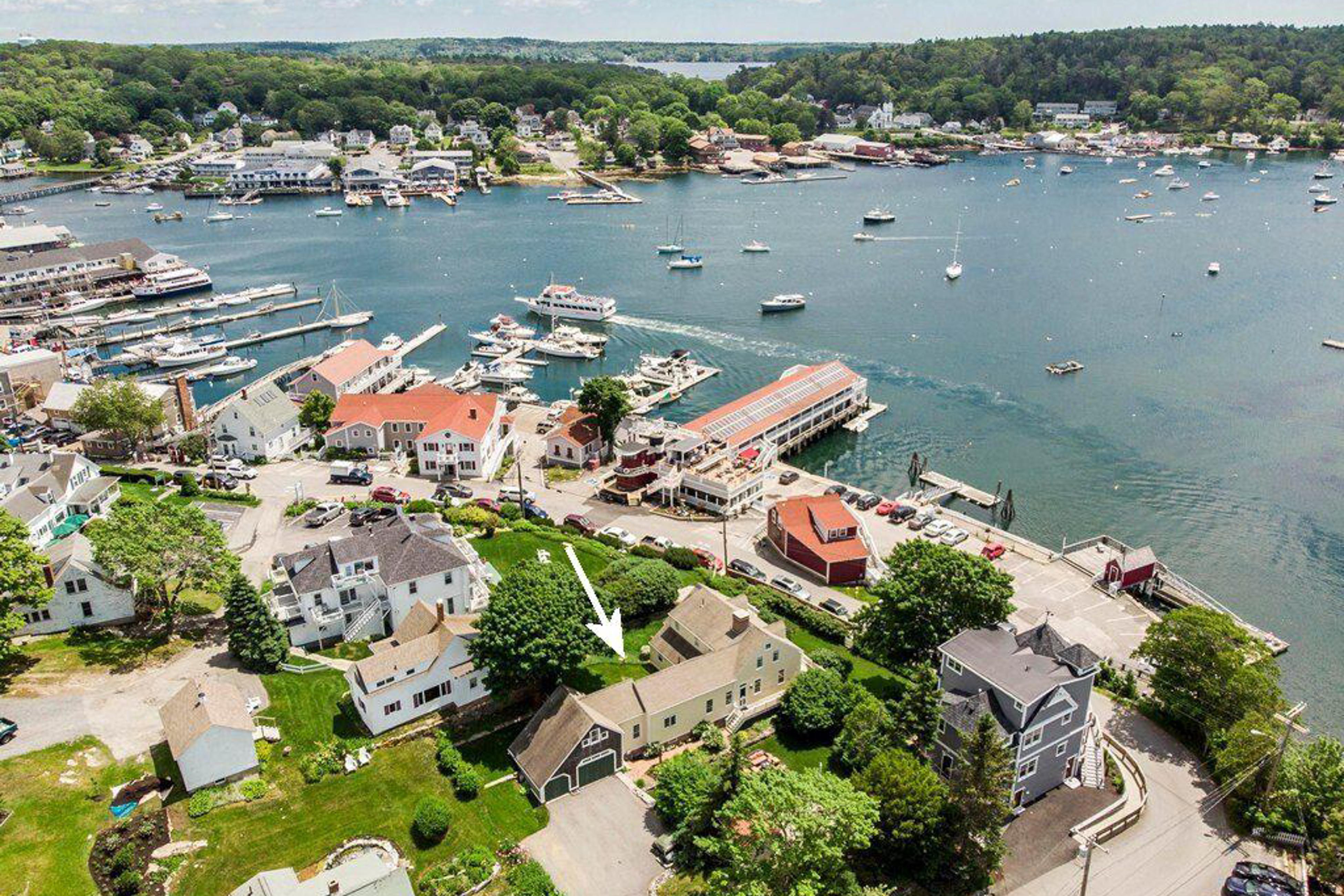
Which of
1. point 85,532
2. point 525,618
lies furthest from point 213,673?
point 525,618

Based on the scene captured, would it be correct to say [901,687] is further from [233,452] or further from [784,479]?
[233,452]

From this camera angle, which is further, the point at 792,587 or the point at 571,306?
the point at 571,306

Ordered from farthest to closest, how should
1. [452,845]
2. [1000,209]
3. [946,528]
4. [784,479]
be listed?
[1000,209] → [784,479] → [946,528] → [452,845]

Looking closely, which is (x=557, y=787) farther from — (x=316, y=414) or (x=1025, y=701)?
(x=316, y=414)

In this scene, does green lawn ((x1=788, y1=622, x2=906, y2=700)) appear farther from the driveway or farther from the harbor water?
the harbor water

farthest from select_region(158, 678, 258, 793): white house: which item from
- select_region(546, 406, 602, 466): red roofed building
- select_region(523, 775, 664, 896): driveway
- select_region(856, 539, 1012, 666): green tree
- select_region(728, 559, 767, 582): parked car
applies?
select_region(546, 406, 602, 466): red roofed building

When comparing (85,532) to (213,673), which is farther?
(85,532)

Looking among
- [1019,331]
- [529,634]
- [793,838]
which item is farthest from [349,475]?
[1019,331]
